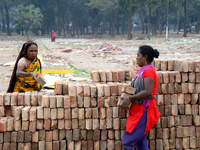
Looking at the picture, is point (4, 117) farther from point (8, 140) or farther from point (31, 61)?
point (31, 61)

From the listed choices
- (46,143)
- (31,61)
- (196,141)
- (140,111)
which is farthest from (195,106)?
(31,61)

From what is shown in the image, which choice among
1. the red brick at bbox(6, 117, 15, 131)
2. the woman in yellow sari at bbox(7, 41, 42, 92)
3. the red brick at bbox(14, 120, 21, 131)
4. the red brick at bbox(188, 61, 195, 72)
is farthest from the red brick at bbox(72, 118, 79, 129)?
the red brick at bbox(188, 61, 195, 72)

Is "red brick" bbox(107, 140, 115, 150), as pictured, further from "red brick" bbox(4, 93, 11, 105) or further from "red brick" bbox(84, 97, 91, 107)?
"red brick" bbox(4, 93, 11, 105)

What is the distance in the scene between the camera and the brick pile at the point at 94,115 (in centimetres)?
370

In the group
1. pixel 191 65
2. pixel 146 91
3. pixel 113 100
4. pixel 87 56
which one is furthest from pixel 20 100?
pixel 87 56

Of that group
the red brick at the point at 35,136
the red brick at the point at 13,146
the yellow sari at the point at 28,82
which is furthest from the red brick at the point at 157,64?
the red brick at the point at 13,146

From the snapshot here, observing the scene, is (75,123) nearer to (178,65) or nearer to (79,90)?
(79,90)

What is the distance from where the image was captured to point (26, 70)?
4387 mm

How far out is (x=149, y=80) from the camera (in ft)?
9.73

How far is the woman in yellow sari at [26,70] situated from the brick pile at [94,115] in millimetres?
500

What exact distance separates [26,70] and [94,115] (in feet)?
4.96

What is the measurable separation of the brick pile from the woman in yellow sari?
1.64ft

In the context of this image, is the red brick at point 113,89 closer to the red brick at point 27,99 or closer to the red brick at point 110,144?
the red brick at point 110,144

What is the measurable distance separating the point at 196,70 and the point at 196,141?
1.12m
